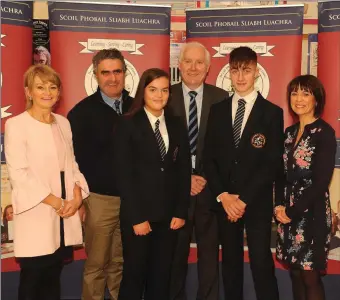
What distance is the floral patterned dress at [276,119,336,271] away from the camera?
2775 mm

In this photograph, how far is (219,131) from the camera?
10.1 ft

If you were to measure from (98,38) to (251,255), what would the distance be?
2092 millimetres

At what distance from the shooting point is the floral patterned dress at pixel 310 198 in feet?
9.11

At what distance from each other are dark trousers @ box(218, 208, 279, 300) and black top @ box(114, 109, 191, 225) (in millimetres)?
Result: 493

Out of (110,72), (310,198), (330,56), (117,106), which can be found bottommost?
(310,198)

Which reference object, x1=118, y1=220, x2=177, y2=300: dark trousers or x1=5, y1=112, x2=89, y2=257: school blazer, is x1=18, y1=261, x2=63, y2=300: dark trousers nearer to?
x1=5, y1=112, x2=89, y2=257: school blazer

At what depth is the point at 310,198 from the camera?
2770 mm

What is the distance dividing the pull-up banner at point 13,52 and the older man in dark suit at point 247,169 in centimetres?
160

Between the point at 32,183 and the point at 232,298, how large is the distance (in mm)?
1562

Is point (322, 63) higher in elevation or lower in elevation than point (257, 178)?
higher

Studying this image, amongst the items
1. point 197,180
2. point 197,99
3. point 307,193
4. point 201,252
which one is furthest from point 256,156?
point 201,252

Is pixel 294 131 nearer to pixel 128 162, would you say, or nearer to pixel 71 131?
pixel 128 162

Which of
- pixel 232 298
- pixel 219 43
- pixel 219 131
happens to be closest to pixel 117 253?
pixel 232 298

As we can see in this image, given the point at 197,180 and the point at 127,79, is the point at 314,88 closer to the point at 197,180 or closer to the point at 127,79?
the point at 197,180
